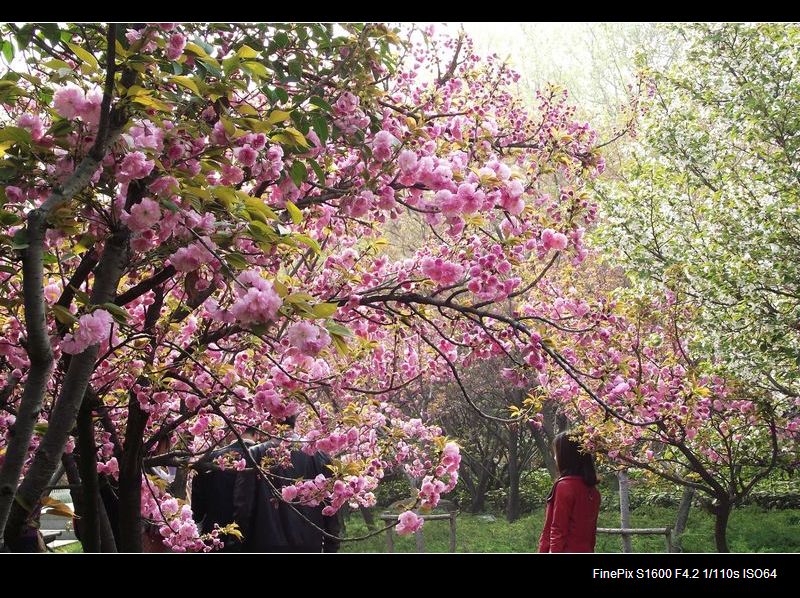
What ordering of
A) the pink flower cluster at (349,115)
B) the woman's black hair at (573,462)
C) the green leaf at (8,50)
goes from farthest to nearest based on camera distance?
1. the woman's black hair at (573,462)
2. the pink flower cluster at (349,115)
3. the green leaf at (8,50)

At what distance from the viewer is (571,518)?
10.0ft

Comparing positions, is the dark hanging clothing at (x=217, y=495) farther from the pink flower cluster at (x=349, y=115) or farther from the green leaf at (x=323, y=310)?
the green leaf at (x=323, y=310)

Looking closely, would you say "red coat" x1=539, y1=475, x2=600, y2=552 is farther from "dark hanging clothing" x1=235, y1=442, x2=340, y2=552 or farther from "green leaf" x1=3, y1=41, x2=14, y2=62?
"green leaf" x1=3, y1=41, x2=14, y2=62

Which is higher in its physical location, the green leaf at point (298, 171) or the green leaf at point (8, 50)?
the green leaf at point (8, 50)

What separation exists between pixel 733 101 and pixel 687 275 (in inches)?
52.0

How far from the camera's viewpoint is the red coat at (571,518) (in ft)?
9.80

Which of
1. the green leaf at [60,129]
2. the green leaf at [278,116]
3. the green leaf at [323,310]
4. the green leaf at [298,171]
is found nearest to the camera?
the green leaf at [323,310]

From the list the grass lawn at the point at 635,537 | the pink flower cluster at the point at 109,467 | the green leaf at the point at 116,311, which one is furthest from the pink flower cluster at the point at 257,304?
the grass lawn at the point at 635,537

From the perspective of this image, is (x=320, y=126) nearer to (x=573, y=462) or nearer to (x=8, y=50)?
(x=8, y=50)

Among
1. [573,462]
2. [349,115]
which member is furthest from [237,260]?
[573,462]

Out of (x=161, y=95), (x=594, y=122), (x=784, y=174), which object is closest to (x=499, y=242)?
(x=161, y=95)

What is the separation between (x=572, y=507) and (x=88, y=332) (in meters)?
2.22

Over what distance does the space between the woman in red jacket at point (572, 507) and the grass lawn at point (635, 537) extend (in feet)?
18.8

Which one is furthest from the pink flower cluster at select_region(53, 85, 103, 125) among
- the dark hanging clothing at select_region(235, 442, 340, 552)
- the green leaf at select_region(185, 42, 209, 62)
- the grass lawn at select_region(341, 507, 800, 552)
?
the grass lawn at select_region(341, 507, 800, 552)
